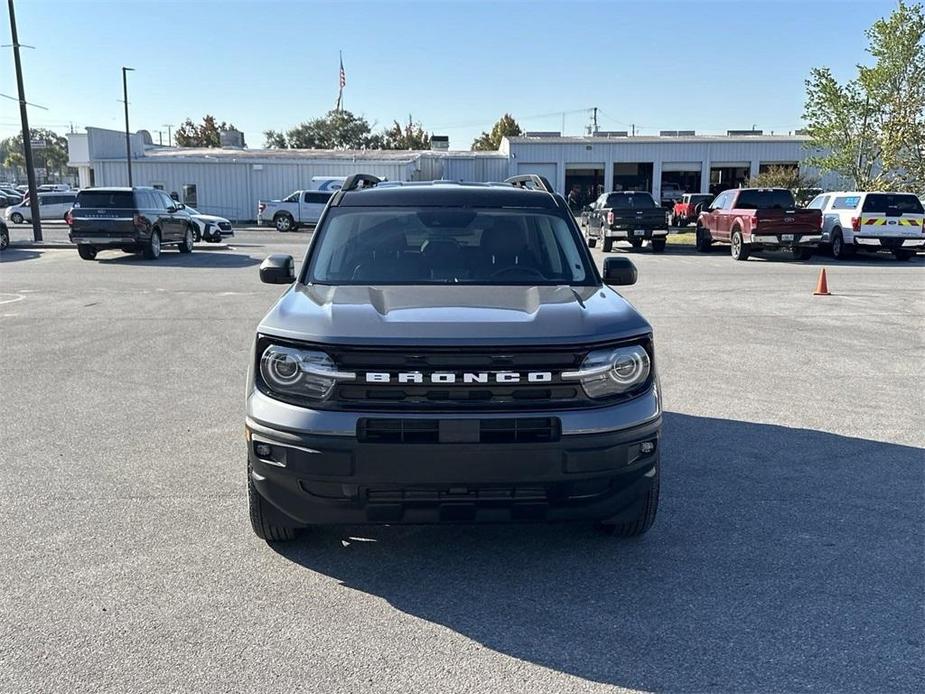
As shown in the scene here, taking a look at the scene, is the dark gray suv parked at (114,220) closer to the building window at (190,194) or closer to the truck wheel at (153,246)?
the truck wheel at (153,246)

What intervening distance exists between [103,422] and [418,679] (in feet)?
14.3

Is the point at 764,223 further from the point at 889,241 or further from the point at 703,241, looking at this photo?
the point at 703,241

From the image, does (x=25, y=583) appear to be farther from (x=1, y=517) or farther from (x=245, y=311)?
(x=245, y=311)

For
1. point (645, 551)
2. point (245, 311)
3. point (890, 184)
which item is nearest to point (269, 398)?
point (645, 551)

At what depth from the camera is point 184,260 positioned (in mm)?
21594

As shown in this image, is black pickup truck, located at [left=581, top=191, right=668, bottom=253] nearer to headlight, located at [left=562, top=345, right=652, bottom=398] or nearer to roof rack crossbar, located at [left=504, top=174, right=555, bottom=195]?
roof rack crossbar, located at [left=504, top=174, right=555, bottom=195]

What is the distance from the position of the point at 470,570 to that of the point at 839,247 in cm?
2190

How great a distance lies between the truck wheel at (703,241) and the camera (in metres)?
24.9

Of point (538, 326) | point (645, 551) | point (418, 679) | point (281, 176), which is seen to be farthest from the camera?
point (281, 176)

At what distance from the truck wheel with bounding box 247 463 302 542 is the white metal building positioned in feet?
137

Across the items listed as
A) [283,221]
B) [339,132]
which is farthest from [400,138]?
[283,221]

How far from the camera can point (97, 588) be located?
364cm

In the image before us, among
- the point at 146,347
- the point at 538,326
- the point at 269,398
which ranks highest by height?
the point at 538,326

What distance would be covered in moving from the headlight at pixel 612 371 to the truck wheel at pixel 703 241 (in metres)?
22.5
